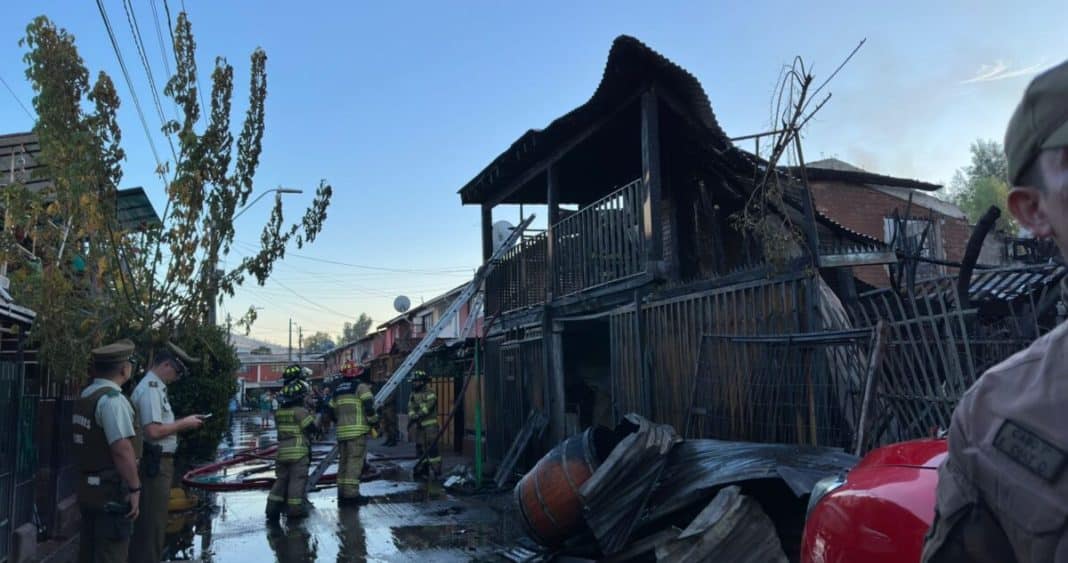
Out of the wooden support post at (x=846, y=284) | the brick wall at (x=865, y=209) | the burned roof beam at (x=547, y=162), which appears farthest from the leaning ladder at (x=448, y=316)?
the brick wall at (x=865, y=209)

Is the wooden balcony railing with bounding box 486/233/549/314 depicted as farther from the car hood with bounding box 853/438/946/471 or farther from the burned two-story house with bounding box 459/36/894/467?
the car hood with bounding box 853/438/946/471

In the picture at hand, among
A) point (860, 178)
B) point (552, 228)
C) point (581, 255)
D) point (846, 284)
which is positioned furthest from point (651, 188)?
point (860, 178)

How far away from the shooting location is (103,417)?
5008 millimetres

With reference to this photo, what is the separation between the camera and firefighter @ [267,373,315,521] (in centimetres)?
944

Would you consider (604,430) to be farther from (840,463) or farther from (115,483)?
(115,483)

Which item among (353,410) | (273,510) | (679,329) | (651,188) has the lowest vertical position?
(273,510)

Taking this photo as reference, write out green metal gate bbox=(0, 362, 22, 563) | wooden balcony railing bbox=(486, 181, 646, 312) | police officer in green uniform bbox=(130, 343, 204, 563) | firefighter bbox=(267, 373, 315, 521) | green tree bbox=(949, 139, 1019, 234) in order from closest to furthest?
1. police officer in green uniform bbox=(130, 343, 204, 563)
2. green metal gate bbox=(0, 362, 22, 563)
3. firefighter bbox=(267, 373, 315, 521)
4. wooden balcony railing bbox=(486, 181, 646, 312)
5. green tree bbox=(949, 139, 1019, 234)

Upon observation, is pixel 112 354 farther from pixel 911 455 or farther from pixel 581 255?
pixel 581 255

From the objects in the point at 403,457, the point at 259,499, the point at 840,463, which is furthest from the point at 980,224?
the point at 403,457

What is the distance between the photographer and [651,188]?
9211mm

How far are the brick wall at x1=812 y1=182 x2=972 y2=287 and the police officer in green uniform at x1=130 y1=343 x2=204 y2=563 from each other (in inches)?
597

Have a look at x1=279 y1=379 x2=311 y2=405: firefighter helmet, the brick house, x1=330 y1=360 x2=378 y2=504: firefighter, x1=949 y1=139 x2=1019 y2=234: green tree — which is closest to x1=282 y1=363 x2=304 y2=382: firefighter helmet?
x1=279 y1=379 x2=311 y2=405: firefighter helmet

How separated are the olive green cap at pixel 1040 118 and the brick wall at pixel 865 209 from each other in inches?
684

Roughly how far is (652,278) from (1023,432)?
8.01 meters
